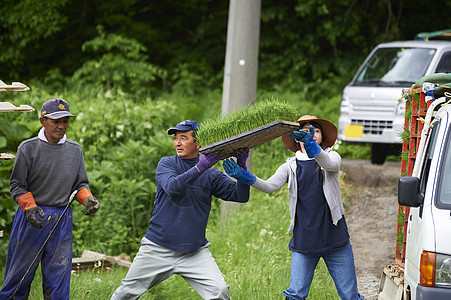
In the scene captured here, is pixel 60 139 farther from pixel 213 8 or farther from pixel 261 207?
pixel 213 8

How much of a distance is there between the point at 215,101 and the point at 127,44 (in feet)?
7.97

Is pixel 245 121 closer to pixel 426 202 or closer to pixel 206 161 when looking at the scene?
pixel 206 161

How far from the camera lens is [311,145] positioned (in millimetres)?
4746

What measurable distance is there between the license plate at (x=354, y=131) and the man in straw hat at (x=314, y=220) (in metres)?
6.13

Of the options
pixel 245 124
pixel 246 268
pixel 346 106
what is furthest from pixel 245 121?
pixel 346 106

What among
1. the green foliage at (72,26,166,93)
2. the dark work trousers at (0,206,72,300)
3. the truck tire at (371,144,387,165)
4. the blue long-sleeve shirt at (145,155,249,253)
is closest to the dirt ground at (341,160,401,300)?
the truck tire at (371,144,387,165)

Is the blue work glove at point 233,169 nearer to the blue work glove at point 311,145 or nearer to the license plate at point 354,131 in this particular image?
the blue work glove at point 311,145

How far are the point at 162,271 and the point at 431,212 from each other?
201cm

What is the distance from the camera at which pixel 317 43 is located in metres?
16.3

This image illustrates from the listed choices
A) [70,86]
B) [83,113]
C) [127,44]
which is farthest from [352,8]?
[83,113]

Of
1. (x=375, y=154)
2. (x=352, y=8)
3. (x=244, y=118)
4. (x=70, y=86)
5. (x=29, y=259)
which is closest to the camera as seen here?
(x=244, y=118)

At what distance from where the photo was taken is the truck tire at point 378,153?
1165 centimetres

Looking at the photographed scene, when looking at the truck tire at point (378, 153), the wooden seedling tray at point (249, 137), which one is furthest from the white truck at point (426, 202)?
the truck tire at point (378, 153)

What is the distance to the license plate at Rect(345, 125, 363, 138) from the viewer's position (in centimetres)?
1124
